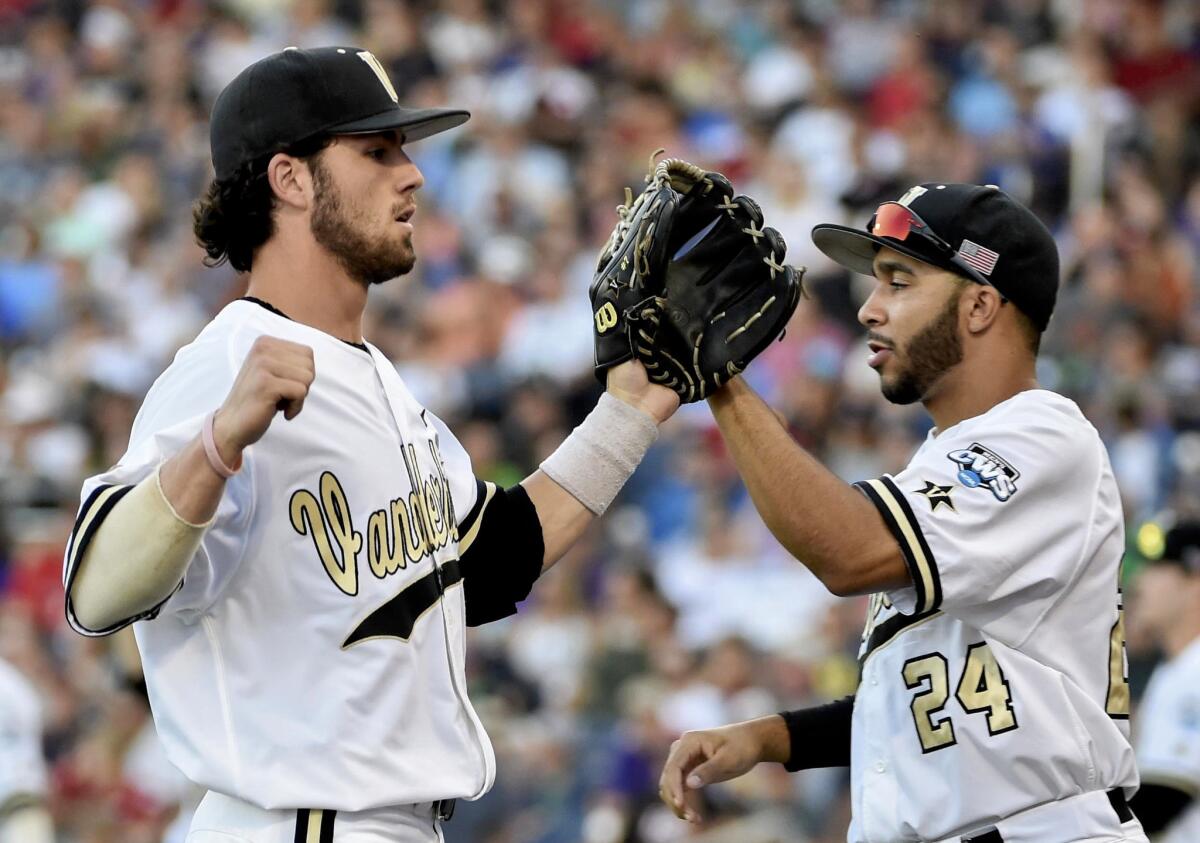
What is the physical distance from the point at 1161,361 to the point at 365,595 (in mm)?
6119

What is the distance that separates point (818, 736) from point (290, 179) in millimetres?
1772

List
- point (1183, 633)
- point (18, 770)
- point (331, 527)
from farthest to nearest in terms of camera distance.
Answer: point (1183, 633) < point (18, 770) < point (331, 527)

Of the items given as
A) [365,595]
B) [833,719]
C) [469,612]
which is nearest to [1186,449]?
[833,719]

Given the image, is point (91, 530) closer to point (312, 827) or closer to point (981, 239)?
point (312, 827)

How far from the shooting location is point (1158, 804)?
5016 millimetres

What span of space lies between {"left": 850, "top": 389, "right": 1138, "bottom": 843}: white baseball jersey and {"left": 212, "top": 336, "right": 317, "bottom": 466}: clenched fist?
1.31 m

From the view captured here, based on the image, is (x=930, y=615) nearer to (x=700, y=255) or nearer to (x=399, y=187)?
(x=700, y=255)

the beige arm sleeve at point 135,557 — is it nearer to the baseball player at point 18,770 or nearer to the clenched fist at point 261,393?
the clenched fist at point 261,393

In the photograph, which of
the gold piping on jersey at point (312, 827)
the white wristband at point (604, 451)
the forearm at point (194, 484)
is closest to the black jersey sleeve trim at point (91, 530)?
the forearm at point (194, 484)

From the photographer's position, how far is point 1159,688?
209 inches

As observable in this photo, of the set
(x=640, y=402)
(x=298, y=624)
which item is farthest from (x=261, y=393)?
(x=640, y=402)

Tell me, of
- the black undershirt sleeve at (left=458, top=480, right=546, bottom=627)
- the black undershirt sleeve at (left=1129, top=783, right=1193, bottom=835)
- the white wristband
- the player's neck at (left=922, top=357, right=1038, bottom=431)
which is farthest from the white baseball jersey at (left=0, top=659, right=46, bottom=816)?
the black undershirt sleeve at (left=1129, top=783, right=1193, bottom=835)

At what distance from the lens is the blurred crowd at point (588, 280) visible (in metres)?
7.61

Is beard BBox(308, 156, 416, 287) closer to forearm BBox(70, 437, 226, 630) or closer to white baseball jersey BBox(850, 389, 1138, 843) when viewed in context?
forearm BBox(70, 437, 226, 630)
